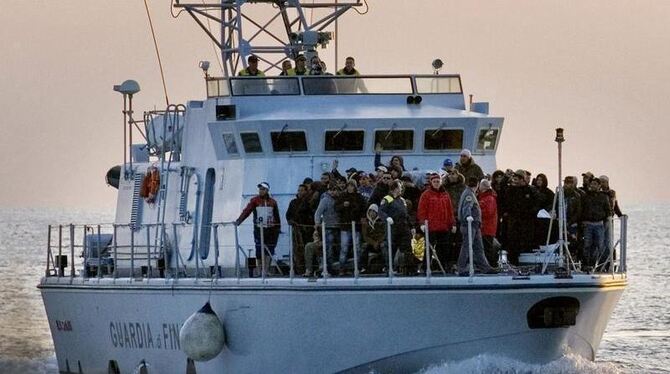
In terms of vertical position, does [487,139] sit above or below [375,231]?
above

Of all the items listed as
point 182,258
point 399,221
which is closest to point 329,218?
point 399,221

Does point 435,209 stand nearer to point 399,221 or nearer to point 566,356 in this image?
point 399,221

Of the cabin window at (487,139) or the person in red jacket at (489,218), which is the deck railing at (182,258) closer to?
the person in red jacket at (489,218)

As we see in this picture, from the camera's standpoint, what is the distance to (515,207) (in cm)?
3041

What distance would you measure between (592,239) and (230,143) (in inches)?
209

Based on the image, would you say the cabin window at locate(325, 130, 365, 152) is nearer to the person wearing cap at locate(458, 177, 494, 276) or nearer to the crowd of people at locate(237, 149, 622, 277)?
the crowd of people at locate(237, 149, 622, 277)

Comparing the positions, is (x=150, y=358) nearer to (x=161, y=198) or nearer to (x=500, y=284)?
(x=161, y=198)

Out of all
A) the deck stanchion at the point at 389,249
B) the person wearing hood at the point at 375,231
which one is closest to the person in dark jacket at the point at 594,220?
the person wearing hood at the point at 375,231

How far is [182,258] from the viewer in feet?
112


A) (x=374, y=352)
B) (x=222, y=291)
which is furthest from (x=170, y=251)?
(x=374, y=352)

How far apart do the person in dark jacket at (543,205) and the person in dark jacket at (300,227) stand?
2.89m

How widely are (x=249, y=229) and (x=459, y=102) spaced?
382 cm

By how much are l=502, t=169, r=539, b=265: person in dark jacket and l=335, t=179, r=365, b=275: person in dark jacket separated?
2015 mm

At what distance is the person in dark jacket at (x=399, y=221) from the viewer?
1141 inches
